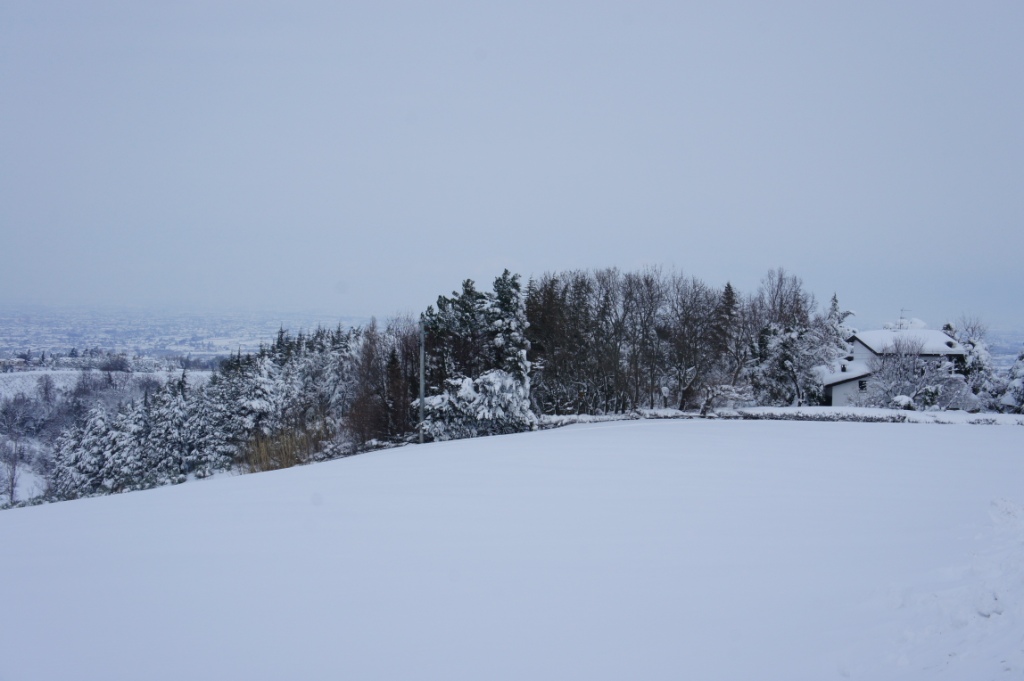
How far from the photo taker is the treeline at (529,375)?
29.7 m

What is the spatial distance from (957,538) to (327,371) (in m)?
48.1

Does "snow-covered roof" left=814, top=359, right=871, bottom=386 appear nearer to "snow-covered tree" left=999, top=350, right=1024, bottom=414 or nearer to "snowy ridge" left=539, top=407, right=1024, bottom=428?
"snow-covered tree" left=999, top=350, right=1024, bottom=414

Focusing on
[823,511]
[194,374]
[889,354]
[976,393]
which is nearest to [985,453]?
[823,511]

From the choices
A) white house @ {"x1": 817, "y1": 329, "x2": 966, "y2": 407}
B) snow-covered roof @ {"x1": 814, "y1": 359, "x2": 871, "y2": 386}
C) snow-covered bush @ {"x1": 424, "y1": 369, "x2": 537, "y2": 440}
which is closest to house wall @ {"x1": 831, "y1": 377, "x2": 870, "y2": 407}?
white house @ {"x1": 817, "y1": 329, "x2": 966, "y2": 407}

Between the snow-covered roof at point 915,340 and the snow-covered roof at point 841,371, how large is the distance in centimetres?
136

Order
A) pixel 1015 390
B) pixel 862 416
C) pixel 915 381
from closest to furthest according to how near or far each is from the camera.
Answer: pixel 862 416 < pixel 1015 390 < pixel 915 381

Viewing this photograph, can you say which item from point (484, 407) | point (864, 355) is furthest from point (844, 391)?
point (484, 407)

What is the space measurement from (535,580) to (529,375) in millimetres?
26094

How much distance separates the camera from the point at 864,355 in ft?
125

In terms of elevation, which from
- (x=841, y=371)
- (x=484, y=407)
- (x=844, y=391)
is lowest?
(x=844, y=391)

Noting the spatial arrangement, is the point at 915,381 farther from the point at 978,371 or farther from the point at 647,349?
the point at 647,349

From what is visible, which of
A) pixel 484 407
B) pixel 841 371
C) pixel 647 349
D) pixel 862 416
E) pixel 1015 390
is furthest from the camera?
pixel 841 371

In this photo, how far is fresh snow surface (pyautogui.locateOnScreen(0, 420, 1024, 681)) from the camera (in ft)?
13.4

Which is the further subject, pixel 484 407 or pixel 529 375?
pixel 529 375
